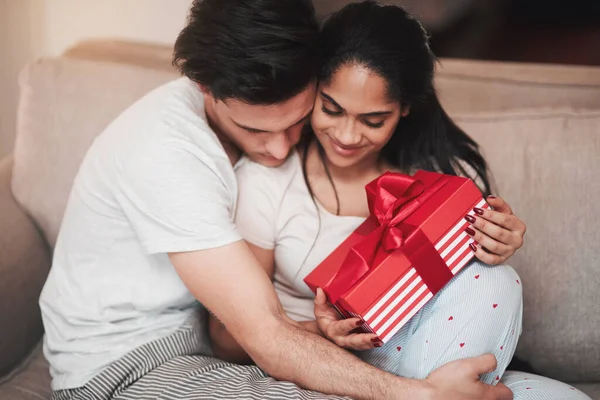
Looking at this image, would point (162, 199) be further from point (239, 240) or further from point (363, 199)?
point (363, 199)

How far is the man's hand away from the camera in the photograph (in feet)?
3.29

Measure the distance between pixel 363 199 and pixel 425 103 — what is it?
0.76 feet

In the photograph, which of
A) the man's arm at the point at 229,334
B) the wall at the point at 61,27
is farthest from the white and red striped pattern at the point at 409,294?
the wall at the point at 61,27

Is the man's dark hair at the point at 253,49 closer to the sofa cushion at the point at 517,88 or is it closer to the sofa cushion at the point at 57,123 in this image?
the sofa cushion at the point at 57,123

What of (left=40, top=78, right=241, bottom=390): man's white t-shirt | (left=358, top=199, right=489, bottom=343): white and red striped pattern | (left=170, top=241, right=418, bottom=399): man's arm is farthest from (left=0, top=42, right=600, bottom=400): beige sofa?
(left=170, top=241, right=418, bottom=399): man's arm

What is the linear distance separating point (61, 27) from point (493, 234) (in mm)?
1528

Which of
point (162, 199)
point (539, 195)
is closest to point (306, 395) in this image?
point (162, 199)

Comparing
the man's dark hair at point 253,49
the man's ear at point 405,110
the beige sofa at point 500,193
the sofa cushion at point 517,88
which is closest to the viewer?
the man's dark hair at point 253,49

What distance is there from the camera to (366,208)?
4.30ft

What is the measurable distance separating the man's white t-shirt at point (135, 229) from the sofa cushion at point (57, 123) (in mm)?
214

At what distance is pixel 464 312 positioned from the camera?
3.49 ft

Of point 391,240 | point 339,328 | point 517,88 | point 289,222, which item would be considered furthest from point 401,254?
point 517,88

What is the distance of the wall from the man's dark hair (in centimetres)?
106

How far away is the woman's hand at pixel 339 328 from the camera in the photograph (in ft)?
3.41
